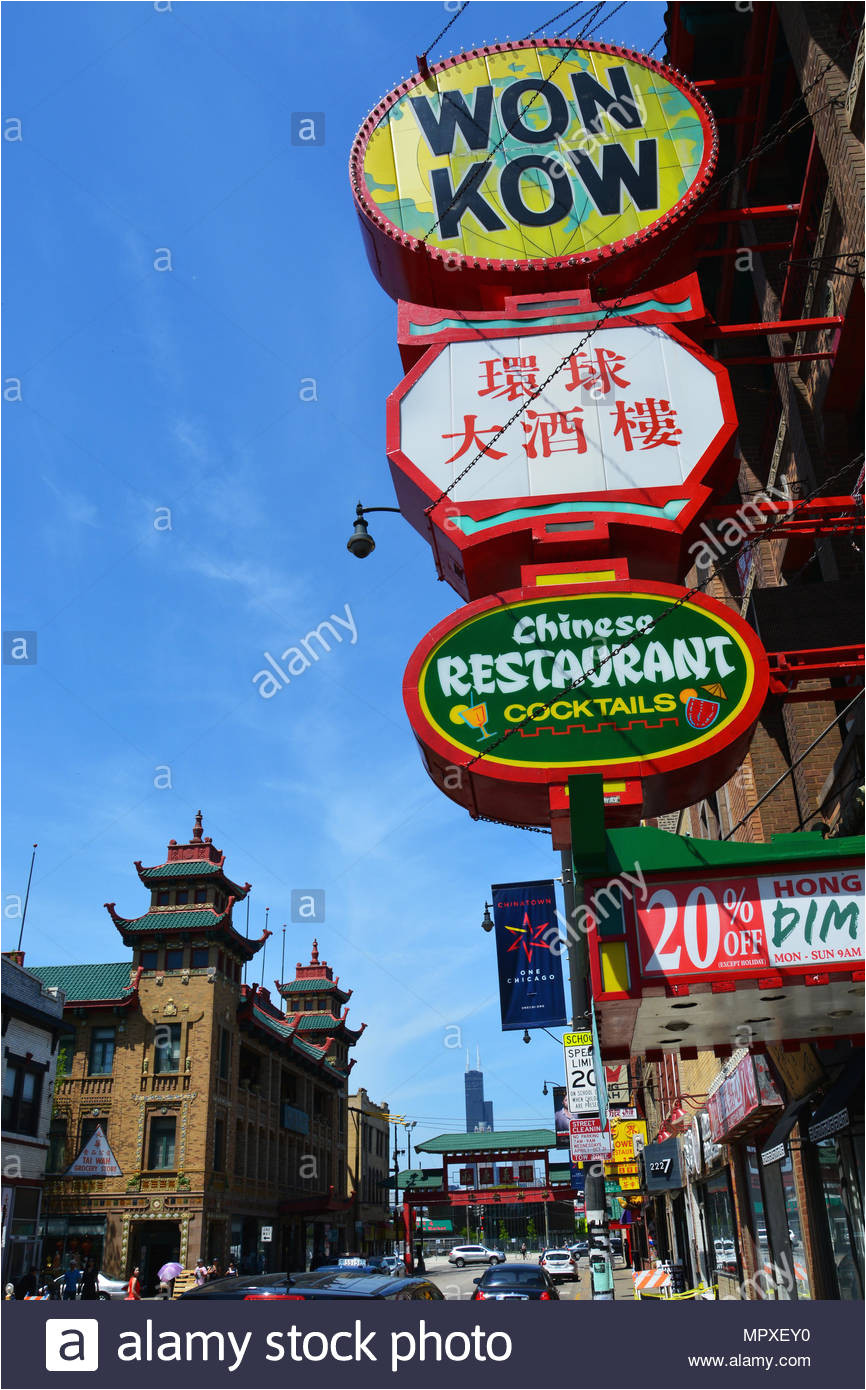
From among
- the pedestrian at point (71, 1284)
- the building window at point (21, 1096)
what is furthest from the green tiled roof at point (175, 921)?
the pedestrian at point (71, 1284)

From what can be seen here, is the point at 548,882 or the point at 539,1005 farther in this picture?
the point at 548,882

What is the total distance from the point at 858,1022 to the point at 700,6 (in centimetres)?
1493

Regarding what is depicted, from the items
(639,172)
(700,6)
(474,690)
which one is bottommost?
(474,690)

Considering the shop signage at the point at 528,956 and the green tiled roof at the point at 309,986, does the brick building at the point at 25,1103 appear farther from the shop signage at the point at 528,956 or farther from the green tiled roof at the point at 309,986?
the green tiled roof at the point at 309,986

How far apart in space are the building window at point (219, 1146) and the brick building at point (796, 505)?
26.2 metres

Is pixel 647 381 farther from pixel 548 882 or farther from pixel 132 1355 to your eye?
pixel 132 1355

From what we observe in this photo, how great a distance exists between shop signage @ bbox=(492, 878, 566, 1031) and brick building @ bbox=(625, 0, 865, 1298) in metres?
2.80

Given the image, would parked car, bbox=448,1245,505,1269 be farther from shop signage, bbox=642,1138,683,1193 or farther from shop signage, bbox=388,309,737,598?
shop signage, bbox=388,309,737,598

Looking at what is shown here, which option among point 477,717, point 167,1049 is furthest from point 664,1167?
point 477,717

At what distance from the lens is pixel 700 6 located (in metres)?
15.4

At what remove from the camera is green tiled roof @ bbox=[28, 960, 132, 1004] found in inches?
1721

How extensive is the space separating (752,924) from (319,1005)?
67.4 m

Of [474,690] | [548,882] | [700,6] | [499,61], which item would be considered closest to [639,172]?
[499,61]

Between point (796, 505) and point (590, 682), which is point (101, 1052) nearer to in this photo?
point (590, 682)
